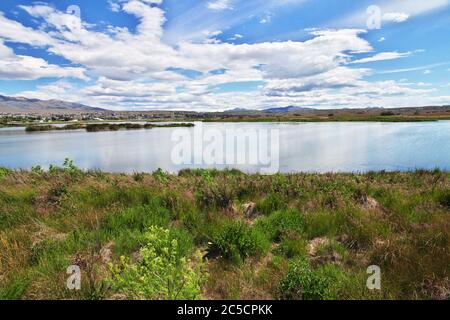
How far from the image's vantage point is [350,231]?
7457 millimetres

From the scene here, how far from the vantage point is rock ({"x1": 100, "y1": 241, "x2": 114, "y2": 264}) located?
6.42 meters

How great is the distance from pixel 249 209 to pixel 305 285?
4.47 meters

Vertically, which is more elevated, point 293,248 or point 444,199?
point 444,199

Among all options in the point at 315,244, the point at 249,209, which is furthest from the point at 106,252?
the point at 315,244

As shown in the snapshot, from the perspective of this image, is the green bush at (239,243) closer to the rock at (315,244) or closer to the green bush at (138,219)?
the rock at (315,244)

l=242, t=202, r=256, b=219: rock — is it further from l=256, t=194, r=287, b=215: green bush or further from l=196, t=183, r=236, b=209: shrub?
l=196, t=183, r=236, b=209: shrub

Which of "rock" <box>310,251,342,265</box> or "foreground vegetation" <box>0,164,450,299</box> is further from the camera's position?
"rock" <box>310,251,342,265</box>

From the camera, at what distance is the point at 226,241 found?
6.91 m

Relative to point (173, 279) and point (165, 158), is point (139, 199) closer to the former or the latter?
point (173, 279)

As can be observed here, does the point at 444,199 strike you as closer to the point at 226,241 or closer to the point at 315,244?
the point at 315,244

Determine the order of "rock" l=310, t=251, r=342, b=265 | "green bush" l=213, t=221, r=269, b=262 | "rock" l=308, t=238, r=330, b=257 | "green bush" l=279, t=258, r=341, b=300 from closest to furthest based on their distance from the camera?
"green bush" l=279, t=258, r=341, b=300, "rock" l=310, t=251, r=342, b=265, "green bush" l=213, t=221, r=269, b=262, "rock" l=308, t=238, r=330, b=257

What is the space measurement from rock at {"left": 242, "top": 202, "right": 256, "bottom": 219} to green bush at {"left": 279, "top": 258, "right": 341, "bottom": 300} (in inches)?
150

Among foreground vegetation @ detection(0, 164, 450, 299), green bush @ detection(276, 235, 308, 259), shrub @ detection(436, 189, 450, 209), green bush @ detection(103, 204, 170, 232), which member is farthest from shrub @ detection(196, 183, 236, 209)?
shrub @ detection(436, 189, 450, 209)
